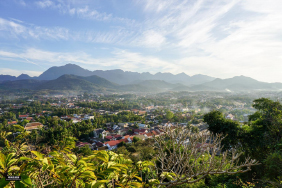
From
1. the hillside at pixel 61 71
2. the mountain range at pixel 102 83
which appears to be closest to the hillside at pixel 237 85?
the mountain range at pixel 102 83

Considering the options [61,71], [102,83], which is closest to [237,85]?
[102,83]

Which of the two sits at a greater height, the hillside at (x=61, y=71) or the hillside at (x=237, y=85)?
the hillside at (x=61, y=71)

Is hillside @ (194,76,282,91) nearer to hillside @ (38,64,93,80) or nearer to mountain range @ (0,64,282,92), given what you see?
mountain range @ (0,64,282,92)

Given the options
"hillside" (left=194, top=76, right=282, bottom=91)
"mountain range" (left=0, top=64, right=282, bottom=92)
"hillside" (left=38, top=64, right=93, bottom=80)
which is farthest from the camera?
"hillside" (left=38, top=64, right=93, bottom=80)

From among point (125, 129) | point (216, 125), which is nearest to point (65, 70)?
point (125, 129)

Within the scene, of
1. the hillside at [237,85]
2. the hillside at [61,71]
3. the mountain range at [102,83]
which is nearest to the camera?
the mountain range at [102,83]

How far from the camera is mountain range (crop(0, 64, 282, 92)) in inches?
3622

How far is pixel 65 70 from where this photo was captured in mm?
170000

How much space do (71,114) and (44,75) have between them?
550ft

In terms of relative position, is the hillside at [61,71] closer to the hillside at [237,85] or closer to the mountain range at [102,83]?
the mountain range at [102,83]

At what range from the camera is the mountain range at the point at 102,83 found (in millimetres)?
92000

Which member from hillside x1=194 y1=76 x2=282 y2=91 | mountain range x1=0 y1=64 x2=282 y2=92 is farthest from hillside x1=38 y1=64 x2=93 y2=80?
hillside x1=194 y1=76 x2=282 y2=91

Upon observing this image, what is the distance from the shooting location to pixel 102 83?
398ft

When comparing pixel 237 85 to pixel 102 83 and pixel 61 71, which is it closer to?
pixel 102 83
